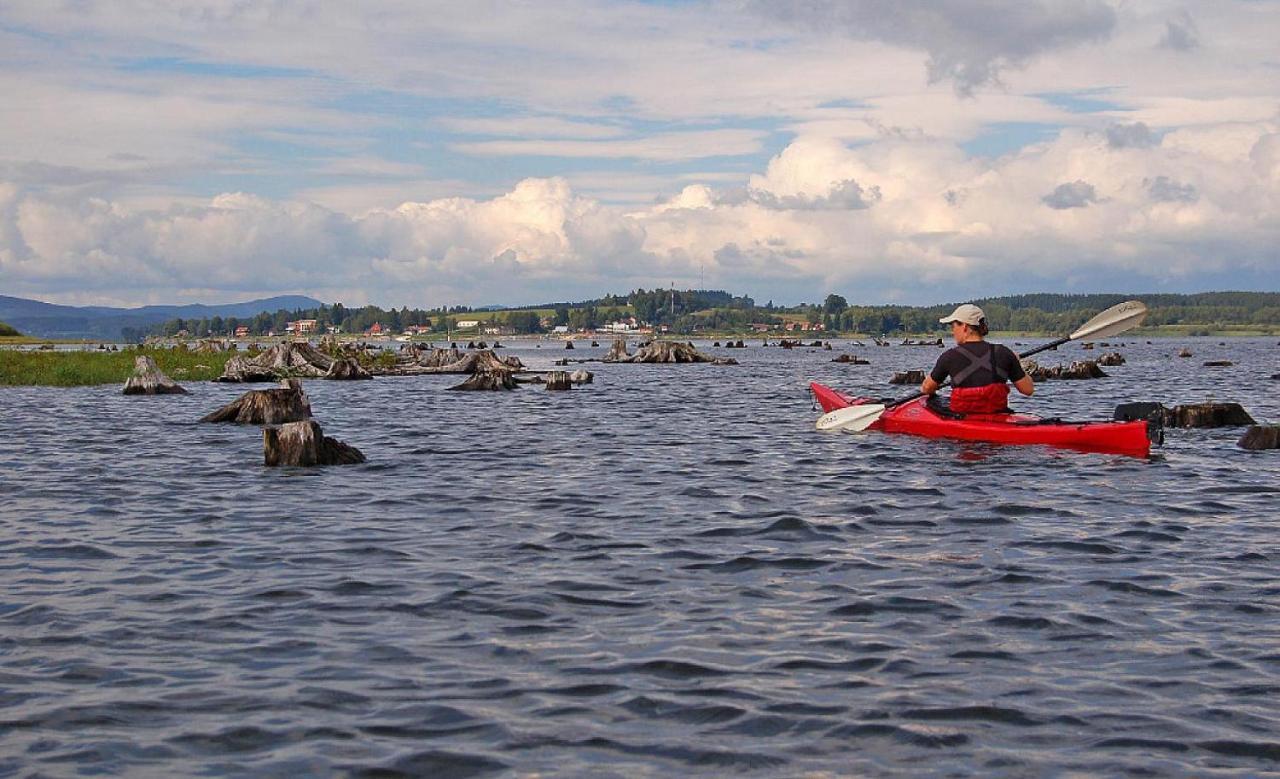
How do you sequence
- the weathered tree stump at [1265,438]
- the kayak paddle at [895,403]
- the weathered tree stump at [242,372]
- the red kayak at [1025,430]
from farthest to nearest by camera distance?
the weathered tree stump at [242,372] → the kayak paddle at [895,403] → the weathered tree stump at [1265,438] → the red kayak at [1025,430]

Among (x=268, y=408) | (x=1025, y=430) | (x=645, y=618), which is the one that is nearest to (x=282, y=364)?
(x=268, y=408)

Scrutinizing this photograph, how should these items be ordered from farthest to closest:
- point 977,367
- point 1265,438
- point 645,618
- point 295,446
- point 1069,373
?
point 1069,373 < point 1265,438 < point 977,367 < point 295,446 < point 645,618

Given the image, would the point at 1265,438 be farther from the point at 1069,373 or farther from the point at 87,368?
the point at 87,368

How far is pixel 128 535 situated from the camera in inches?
561

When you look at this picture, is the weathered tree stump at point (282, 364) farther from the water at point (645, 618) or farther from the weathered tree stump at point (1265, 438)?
the weathered tree stump at point (1265, 438)

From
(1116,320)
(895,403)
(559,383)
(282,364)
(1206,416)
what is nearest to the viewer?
(895,403)

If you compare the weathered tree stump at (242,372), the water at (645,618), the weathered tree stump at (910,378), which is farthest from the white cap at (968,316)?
the weathered tree stump at (242,372)

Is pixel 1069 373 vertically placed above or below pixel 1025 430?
below

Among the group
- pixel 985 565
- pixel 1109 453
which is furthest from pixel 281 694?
pixel 1109 453

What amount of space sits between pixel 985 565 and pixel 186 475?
43.7ft

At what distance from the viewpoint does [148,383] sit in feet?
142

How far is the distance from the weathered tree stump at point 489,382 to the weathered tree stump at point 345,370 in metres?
9.36

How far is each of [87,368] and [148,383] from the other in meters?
10.1

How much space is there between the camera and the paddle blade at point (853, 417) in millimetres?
26844
